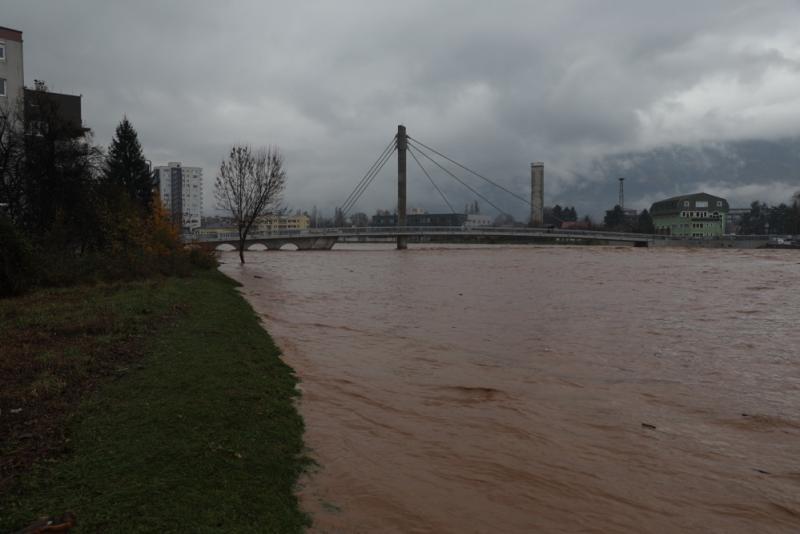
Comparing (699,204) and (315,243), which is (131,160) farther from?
(699,204)

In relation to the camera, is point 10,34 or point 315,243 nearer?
point 10,34

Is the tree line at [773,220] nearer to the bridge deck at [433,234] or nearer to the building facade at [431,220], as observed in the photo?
the bridge deck at [433,234]

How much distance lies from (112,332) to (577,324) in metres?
11.2

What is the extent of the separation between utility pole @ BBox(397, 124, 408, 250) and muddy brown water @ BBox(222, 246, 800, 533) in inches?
2348

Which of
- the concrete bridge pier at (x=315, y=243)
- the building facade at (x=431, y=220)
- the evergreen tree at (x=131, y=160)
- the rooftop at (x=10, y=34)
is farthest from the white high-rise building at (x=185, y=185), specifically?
the rooftop at (x=10, y=34)

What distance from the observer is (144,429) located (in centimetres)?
490

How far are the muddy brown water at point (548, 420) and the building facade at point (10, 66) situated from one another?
25408mm

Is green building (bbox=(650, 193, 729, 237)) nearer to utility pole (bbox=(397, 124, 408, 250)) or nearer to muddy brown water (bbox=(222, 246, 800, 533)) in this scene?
utility pole (bbox=(397, 124, 408, 250))

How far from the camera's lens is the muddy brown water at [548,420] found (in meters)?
4.92

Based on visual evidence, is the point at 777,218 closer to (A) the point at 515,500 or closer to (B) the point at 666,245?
(B) the point at 666,245

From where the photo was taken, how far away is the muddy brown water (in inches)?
194

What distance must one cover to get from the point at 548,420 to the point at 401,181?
7223cm

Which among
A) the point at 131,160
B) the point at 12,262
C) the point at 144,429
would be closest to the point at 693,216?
the point at 131,160

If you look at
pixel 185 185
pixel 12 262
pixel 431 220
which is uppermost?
pixel 185 185
